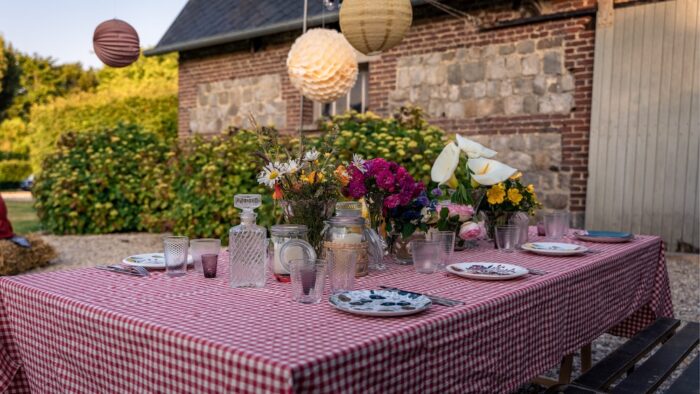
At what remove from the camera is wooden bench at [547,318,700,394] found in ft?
7.76

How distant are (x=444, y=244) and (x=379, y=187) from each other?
34 cm

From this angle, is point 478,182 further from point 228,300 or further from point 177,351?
point 177,351

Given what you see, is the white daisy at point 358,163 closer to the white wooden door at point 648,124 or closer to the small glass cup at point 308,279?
the small glass cup at point 308,279

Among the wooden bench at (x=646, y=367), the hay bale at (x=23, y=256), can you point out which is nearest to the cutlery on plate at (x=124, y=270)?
the wooden bench at (x=646, y=367)

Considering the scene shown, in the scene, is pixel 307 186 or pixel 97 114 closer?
pixel 307 186

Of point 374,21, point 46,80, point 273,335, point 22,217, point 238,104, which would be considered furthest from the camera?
point 46,80

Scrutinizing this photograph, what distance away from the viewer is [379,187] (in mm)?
2418

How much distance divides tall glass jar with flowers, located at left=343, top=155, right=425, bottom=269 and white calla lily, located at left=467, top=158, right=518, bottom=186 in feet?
1.44

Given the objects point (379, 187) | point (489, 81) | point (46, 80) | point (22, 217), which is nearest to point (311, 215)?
point (379, 187)

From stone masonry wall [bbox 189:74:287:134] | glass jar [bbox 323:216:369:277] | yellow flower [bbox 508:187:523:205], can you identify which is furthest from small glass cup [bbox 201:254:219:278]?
stone masonry wall [bbox 189:74:287:134]

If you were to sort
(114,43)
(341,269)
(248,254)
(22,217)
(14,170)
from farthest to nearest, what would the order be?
(14,170) → (22,217) → (114,43) → (248,254) → (341,269)

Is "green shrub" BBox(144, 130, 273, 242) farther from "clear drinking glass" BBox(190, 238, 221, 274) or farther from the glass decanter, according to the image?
the glass decanter

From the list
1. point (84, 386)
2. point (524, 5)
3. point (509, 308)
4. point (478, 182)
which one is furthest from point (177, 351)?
point (524, 5)

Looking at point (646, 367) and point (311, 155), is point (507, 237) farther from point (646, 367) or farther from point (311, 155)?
Result: point (311, 155)
